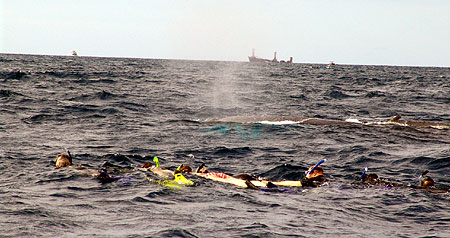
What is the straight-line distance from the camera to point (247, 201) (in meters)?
9.98

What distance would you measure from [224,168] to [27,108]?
52.1 ft

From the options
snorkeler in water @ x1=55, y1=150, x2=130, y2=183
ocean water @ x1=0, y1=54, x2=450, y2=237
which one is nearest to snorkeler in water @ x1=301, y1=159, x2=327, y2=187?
ocean water @ x1=0, y1=54, x2=450, y2=237

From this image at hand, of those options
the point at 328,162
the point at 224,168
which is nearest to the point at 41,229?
the point at 224,168

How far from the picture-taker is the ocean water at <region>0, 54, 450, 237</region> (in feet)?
27.2

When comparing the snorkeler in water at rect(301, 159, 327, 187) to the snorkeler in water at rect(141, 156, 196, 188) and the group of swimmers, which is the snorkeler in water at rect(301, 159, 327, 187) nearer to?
the group of swimmers

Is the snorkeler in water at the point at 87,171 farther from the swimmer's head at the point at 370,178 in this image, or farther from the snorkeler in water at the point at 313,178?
the swimmer's head at the point at 370,178

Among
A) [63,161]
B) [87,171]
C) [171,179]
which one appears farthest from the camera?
[63,161]

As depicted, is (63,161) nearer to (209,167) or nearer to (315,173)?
(209,167)

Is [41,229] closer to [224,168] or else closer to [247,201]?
[247,201]

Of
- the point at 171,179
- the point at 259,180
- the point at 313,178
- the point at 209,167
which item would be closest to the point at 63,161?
the point at 171,179

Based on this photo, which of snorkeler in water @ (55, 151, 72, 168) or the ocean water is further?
snorkeler in water @ (55, 151, 72, 168)

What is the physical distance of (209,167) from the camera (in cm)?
1434

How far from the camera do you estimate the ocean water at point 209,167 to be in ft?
27.2

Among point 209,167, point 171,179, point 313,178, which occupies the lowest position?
point 209,167
